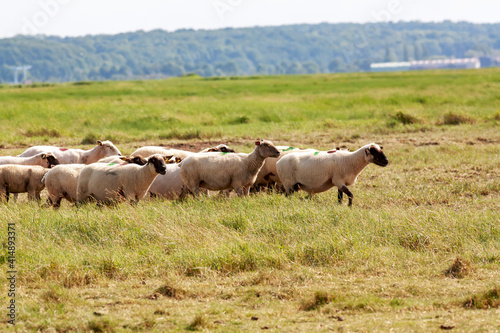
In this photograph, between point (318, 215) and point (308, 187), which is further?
point (308, 187)

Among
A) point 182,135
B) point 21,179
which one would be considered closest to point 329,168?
point 21,179

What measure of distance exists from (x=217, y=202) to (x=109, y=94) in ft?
127

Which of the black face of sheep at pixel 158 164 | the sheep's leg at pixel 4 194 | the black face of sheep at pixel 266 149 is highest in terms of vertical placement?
the black face of sheep at pixel 266 149

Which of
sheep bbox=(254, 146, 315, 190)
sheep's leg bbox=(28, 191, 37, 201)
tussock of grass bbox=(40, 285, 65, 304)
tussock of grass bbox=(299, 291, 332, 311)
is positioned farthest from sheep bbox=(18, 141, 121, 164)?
tussock of grass bbox=(299, 291, 332, 311)

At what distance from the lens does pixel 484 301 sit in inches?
284

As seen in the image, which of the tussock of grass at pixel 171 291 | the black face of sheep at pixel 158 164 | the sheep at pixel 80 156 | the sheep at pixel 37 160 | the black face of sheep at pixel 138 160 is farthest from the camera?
the sheep at pixel 80 156

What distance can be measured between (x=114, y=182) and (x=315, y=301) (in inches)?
260

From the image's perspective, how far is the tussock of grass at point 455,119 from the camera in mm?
27453

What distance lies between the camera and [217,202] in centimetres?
1217

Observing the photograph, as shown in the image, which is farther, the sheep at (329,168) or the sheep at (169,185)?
the sheep at (169,185)

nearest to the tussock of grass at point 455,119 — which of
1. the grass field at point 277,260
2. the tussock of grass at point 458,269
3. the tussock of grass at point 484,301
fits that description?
the grass field at point 277,260

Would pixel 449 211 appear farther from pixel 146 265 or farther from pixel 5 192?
pixel 5 192

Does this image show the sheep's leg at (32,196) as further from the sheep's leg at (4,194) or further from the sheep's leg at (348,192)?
the sheep's leg at (348,192)

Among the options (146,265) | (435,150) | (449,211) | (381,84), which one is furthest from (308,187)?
(381,84)
